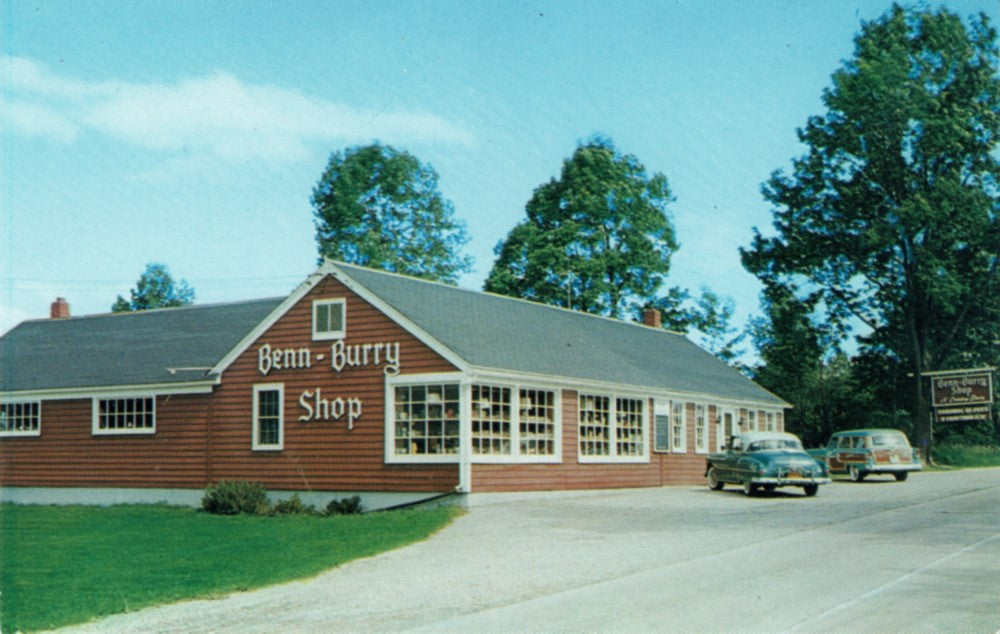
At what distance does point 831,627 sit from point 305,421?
19.5 metres

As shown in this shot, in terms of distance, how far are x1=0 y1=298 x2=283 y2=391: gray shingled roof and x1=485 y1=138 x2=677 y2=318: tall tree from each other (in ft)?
71.2

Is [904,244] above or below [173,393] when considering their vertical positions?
above

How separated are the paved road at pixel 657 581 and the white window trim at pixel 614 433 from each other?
709 cm

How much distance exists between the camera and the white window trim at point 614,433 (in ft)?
93.1

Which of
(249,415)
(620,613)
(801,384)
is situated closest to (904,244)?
(801,384)

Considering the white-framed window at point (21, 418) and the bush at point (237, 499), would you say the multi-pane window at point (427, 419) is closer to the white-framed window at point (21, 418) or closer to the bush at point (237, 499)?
→ the bush at point (237, 499)

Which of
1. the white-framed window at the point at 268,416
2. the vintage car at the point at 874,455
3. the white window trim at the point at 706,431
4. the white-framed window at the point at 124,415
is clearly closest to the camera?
the white-framed window at the point at 268,416

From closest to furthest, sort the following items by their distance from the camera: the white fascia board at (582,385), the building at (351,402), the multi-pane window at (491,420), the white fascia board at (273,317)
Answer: the white fascia board at (582,385) < the multi-pane window at (491,420) < the building at (351,402) < the white fascia board at (273,317)

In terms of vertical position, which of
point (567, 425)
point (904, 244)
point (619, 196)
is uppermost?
point (619, 196)

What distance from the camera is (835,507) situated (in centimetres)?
2255

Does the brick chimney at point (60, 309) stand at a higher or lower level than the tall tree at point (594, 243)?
lower

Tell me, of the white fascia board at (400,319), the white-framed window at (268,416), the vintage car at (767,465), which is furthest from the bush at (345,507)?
the vintage car at (767,465)

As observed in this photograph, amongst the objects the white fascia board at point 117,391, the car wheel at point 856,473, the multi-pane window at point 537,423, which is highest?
the white fascia board at point 117,391

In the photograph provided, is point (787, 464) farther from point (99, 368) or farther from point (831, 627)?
point (99, 368)
